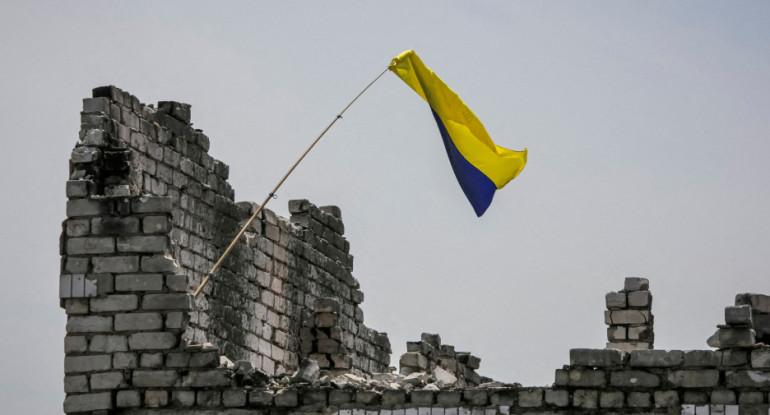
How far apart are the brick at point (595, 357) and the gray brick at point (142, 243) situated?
4158 mm

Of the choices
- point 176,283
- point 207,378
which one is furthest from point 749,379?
point 176,283

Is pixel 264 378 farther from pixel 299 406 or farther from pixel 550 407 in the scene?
pixel 550 407

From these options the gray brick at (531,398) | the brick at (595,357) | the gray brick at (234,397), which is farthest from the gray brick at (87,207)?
the brick at (595,357)

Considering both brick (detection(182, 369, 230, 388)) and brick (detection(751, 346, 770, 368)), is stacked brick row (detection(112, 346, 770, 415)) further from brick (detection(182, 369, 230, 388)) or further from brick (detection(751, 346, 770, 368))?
brick (detection(182, 369, 230, 388))

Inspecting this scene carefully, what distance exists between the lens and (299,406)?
749 inches

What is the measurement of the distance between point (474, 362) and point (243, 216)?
205 inches

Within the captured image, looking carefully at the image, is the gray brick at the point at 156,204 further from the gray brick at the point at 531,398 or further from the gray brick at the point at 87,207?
the gray brick at the point at 531,398

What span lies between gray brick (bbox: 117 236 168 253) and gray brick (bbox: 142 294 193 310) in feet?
1.51

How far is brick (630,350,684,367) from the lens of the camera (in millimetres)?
18266

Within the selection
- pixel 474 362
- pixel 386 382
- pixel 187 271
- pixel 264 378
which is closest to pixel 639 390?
pixel 386 382

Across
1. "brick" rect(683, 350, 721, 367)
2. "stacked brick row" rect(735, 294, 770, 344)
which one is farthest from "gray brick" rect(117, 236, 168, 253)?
Result: "stacked brick row" rect(735, 294, 770, 344)

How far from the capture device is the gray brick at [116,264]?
757 inches

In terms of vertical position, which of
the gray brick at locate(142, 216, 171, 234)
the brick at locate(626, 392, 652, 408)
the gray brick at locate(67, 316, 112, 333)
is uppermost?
the gray brick at locate(142, 216, 171, 234)

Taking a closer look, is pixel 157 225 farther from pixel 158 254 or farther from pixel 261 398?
pixel 261 398
